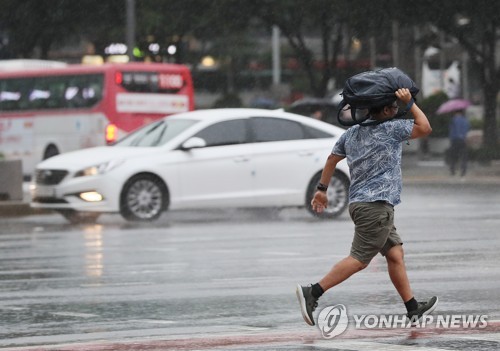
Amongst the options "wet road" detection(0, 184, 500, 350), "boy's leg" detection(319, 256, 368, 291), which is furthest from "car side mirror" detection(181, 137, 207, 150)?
"boy's leg" detection(319, 256, 368, 291)

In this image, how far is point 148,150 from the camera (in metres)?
21.6

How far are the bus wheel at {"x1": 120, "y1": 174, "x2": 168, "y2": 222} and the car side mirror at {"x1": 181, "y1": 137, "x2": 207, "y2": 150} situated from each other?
0.65 m

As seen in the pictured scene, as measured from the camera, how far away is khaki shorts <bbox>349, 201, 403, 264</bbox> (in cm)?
927

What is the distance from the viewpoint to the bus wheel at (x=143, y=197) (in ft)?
70.7

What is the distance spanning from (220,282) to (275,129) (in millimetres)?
9596

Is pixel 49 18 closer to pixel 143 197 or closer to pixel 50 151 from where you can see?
pixel 50 151

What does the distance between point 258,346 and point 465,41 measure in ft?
104

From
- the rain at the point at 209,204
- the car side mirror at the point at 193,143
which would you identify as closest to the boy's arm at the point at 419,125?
the rain at the point at 209,204

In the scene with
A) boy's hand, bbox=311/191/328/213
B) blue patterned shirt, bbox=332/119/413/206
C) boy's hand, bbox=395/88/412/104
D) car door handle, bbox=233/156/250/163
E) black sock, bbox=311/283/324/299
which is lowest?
black sock, bbox=311/283/324/299

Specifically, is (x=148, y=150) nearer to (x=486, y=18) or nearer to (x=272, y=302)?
(x=272, y=302)

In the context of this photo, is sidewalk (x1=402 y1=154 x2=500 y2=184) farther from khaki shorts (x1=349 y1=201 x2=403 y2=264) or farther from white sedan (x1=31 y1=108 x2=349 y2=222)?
khaki shorts (x1=349 y1=201 x2=403 y2=264)

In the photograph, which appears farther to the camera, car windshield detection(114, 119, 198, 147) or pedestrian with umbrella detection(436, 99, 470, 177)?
pedestrian with umbrella detection(436, 99, 470, 177)

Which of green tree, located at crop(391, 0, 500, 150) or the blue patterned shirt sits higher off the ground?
green tree, located at crop(391, 0, 500, 150)

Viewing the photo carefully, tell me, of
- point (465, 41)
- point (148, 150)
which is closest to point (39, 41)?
point (465, 41)
